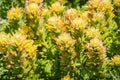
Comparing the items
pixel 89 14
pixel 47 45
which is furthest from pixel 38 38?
pixel 89 14

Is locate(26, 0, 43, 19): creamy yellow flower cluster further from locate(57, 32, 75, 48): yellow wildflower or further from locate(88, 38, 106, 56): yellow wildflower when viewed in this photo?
locate(88, 38, 106, 56): yellow wildflower

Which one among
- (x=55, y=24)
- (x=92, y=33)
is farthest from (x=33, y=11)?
(x=92, y=33)

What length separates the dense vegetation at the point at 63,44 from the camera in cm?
299

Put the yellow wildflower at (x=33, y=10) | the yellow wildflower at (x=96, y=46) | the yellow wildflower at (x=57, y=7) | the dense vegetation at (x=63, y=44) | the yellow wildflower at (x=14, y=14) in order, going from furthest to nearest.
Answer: the yellow wildflower at (x=57, y=7) < the yellow wildflower at (x=14, y=14) < the yellow wildflower at (x=33, y=10) < the dense vegetation at (x=63, y=44) < the yellow wildflower at (x=96, y=46)

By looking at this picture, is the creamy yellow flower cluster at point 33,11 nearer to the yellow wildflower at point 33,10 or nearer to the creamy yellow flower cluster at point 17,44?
the yellow wildflower at point 33,10

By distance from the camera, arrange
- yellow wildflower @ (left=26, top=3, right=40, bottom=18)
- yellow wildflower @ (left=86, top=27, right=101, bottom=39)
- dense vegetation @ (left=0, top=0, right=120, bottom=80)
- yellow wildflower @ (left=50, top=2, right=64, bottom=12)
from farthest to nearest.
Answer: yellow wildflower @ (left=50, top=2, right=64, bottom=12)
yellow wildflower @ (left=26, top=3, right=40, bottom=18)
yellow wildflower @ (left=86, top=27, right=101, bottom=39)
dense vegetation @ (left=0, top=0, right=120, bottom=80)

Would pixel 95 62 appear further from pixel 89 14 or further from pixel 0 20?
pixel 0 20

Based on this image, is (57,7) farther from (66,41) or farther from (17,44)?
(17,44)

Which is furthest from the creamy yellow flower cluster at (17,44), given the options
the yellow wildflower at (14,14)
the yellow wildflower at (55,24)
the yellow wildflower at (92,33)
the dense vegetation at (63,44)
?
the yellow wildflower at (92,33)

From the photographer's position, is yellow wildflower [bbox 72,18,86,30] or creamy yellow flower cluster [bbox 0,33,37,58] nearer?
creamy yellow flower cluster [bbox 0,33,37,58]

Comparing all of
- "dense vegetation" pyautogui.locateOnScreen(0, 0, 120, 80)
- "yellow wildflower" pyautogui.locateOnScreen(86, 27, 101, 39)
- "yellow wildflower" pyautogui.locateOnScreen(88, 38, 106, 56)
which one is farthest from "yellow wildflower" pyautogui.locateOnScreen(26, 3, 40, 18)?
"yellow wildflower" pyautogui.locateOnScreen(88, 38, 106, 56)

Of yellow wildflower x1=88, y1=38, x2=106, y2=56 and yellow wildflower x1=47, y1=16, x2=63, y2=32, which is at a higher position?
yellow wildflower x1=47, y1=16, x2=63, y2=32

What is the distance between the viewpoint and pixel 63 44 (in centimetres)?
295

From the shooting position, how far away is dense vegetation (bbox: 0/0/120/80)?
2.99 meters
